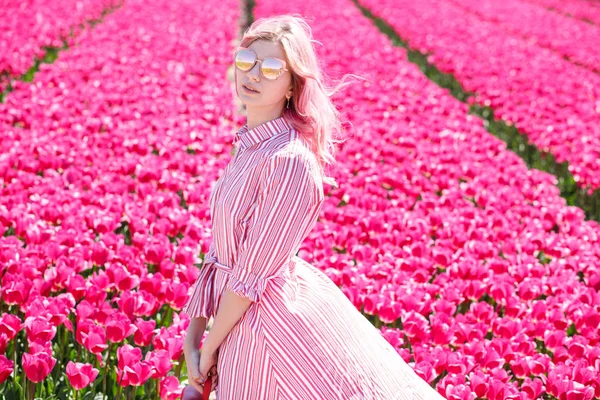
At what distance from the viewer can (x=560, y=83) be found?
10.6m

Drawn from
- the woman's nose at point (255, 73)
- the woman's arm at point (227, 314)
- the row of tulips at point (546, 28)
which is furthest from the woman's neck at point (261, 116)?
the row of tulips at point (546, 28)

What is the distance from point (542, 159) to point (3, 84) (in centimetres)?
583

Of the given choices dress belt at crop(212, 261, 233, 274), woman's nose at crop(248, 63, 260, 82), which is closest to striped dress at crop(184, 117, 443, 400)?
dress belt at crop(212, 261, 233, 274)

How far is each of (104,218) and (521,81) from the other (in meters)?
8.02

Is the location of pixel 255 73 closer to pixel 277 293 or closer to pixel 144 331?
pixel 277 293

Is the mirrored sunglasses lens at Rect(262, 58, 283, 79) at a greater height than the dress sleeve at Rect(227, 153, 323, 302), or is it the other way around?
the mirrored sunglasses lens at Rect(262, 58, 283, 79)

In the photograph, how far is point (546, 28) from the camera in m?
18.3

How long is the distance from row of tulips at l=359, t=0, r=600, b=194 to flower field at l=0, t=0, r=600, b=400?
49 millimetres

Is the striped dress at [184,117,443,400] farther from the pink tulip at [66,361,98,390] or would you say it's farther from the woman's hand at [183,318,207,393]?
the pink tulip at [66,361,98,390]

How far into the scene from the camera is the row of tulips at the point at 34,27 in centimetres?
900

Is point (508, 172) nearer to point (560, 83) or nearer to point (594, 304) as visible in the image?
point (594, 304)

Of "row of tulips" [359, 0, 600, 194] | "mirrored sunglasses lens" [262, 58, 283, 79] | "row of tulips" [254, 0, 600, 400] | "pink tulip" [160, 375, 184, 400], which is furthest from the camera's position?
"row of tulips" [359, 0, 600, 194]

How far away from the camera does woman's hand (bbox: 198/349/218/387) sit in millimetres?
2357

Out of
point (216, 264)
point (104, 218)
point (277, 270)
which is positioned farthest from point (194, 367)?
point (104, 218)
